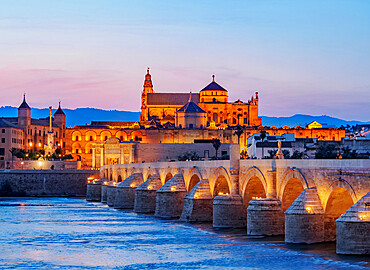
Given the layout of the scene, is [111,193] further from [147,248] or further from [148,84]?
[148,84]

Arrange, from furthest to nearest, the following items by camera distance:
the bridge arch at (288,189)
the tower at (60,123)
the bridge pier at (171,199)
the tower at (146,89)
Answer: the tower at (146,89)
the tower at (60,123)
the bridge pier at (171,199)
the bridge arch at (288,189)

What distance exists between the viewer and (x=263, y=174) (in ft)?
120

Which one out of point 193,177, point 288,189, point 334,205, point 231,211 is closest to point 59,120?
point 193,177

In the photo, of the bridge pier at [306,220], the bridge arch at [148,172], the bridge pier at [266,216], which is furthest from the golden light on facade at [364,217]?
the bridge arch at [148,172]

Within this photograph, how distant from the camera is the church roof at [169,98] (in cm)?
16925

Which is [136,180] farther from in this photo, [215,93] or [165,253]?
[215,93]

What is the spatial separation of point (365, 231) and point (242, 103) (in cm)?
14078

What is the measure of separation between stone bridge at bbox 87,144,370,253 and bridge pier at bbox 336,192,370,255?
0.11ft

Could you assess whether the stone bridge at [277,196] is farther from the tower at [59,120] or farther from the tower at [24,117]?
the tower at [59,120]

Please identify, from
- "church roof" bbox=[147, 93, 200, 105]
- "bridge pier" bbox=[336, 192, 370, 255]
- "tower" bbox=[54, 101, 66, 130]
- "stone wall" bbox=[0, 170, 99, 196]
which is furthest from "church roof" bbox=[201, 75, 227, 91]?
"bridge pier" bbox=[336, 192, 370, 255]

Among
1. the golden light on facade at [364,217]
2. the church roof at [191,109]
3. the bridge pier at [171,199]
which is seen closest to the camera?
the golden light on facade at [364,217]

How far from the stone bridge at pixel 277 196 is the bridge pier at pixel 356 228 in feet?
0.11

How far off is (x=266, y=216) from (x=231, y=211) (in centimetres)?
503

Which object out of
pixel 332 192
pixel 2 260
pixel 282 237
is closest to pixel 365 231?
pixel 332 192
